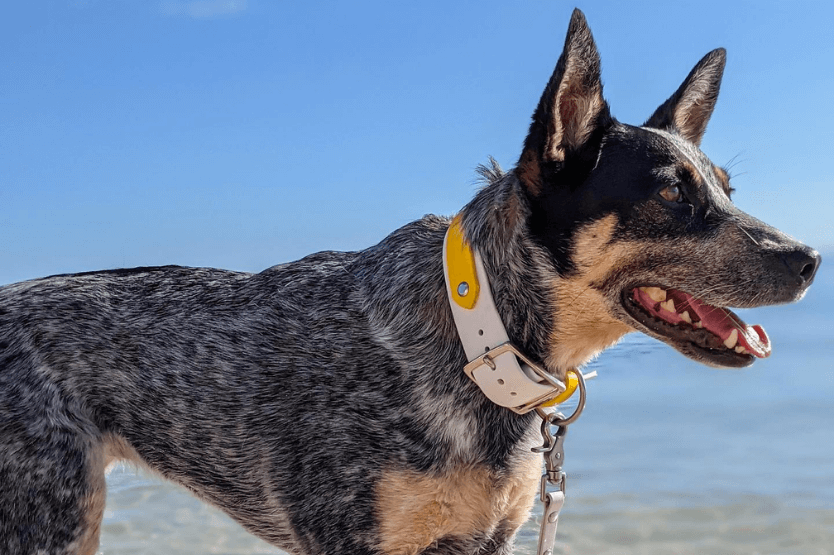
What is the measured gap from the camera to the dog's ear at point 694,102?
12.5 ft

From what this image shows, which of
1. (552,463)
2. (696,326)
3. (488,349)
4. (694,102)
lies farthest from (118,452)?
(694,102)

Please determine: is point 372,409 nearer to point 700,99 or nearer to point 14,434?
point 14,434

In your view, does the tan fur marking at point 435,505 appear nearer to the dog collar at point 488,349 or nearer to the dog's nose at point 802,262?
the dog collar at point 488,349

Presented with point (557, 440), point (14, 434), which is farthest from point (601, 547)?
point (14, 434)

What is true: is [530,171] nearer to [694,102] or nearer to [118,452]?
[694,102]

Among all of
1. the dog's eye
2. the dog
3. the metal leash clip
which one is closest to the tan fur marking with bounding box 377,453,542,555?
the dog

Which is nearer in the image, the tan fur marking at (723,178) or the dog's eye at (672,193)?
the dog's eye at (672,193)

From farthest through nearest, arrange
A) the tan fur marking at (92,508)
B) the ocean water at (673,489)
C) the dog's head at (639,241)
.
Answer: the ocean water at (673,489), the tan fur marking at (92,508), the dog's head at (639,241)

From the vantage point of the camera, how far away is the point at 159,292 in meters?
3.82

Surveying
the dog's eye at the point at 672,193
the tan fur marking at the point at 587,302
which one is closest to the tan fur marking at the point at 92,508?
the tan fur marking at the point at 587,302

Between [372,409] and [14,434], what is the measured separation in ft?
5.18

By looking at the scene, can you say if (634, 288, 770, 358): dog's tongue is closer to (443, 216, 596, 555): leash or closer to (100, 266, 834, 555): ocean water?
(443, 216, 596, 555): leash

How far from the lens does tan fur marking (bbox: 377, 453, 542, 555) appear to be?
309 cm

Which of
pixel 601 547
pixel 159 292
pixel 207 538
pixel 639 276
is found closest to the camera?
pixel 639 276
